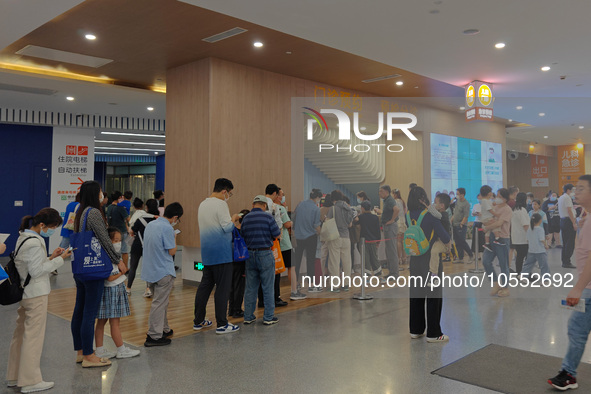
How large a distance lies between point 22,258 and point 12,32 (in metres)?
3.56

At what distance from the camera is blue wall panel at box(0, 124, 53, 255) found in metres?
11.4

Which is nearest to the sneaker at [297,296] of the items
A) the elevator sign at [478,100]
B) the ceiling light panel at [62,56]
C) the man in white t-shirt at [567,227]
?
the man in white t-shirt at [567,227]

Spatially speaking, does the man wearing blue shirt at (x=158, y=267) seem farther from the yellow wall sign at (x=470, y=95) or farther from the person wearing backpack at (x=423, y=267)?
the yellow wall sign at (x=470, y=95)

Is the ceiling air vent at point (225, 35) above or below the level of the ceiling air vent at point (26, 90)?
above

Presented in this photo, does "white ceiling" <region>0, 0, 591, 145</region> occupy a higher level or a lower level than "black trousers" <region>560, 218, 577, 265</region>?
higher

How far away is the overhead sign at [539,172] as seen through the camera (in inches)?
279

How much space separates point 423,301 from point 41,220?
3597mm

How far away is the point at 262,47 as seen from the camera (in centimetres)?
674

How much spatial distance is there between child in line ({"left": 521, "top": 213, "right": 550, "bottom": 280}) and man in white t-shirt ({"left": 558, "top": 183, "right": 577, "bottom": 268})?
0.59m

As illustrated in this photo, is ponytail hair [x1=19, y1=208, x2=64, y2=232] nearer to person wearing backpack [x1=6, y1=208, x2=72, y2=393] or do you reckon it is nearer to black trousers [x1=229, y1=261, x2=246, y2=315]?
person wearing backpack [x1=6, y1=208, x2=72, y2=393]

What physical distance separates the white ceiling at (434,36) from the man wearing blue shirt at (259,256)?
2350 mm

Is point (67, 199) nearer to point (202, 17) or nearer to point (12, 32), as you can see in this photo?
point (12, 32)

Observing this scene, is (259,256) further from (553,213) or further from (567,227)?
(567,227)

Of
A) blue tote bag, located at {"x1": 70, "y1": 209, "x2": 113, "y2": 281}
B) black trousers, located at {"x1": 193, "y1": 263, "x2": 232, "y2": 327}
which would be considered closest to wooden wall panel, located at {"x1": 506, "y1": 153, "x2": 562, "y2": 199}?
black trousers, located at {"x1": 193, "y1": 263, "x2": 232, "y2": 327}
